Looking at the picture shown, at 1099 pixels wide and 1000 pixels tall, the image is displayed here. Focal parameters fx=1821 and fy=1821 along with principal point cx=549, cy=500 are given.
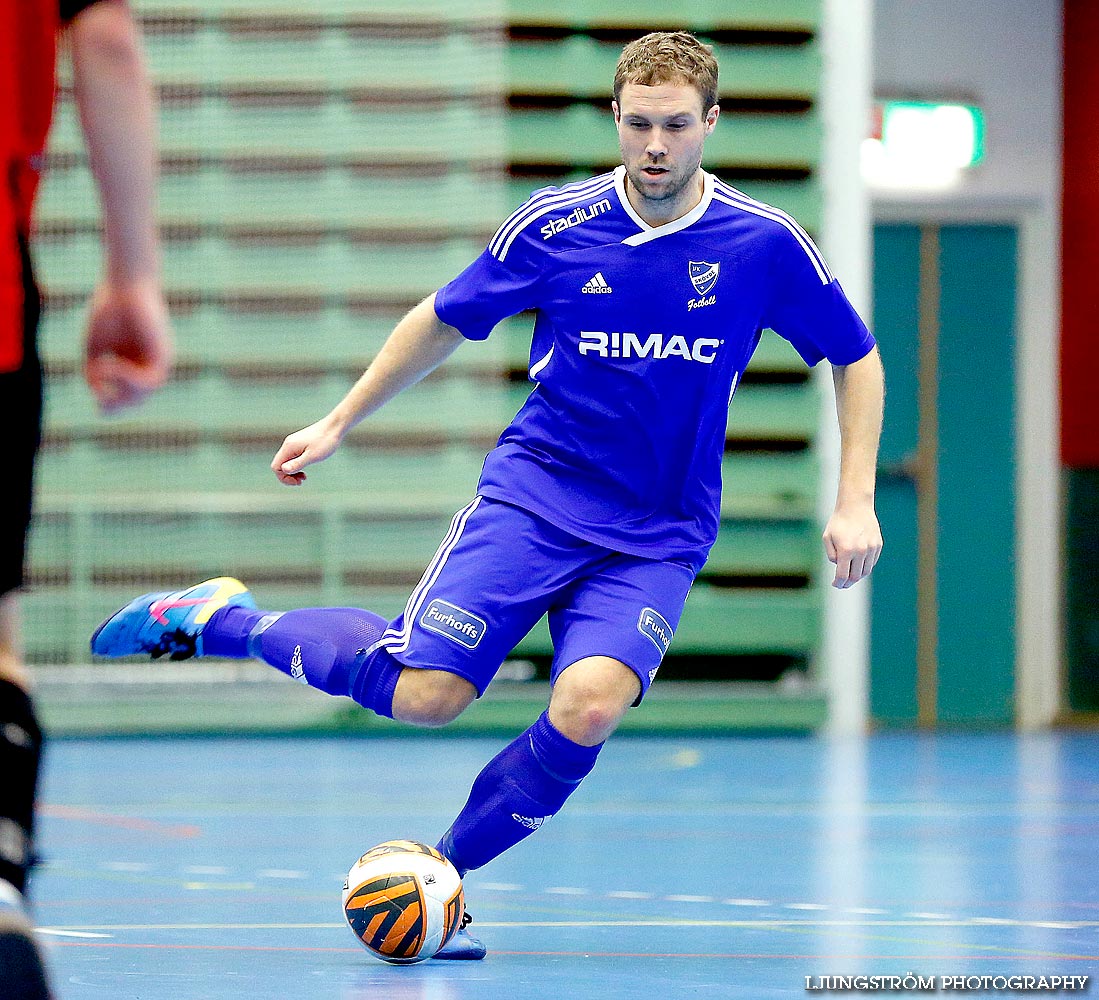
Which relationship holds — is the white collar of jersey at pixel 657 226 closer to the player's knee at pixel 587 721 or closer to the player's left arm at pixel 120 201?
the player's knee at pixel 587 721

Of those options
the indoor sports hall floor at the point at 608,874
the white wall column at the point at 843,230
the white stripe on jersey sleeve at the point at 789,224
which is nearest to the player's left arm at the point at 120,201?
the indoor sports hall floor at the point at 608,874

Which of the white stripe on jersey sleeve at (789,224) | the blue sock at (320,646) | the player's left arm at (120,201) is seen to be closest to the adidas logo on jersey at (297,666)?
the blue sock at (320,646)

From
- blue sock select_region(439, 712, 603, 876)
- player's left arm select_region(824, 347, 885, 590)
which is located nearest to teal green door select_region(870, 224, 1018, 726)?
player's left arm select_region(824, 347, 885, 590)

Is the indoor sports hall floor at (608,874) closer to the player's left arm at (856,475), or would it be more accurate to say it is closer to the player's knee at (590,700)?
the player's knee at (590,700)

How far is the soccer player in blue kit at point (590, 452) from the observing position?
11.3 feet

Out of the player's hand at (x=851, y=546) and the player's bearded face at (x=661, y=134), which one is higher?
the player's bearded face at (x=661, y=134)

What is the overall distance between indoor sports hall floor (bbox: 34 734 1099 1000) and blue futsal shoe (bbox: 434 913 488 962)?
0.04 metres

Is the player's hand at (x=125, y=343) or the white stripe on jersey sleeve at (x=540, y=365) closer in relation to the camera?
the player's hand at (x=125, y=343)

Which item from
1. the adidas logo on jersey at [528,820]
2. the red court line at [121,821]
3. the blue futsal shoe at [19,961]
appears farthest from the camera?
the red court line at [121,821]

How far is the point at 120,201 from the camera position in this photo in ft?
6.00

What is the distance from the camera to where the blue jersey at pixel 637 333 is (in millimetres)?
3607

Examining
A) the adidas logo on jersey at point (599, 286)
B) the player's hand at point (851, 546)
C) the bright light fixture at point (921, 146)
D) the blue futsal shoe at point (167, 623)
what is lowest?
the blue futsal shoe at point (167, 623)

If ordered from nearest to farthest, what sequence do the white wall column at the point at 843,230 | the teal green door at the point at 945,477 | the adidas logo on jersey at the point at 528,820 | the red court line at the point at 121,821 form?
1. the adidas logo on jersey at the point at 528,820
2. the red court line at the point at 121,821
3. the white wall column at the point at 843,230
4. the teal green door at the point at 945,477

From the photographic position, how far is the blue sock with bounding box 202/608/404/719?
3498 mm
